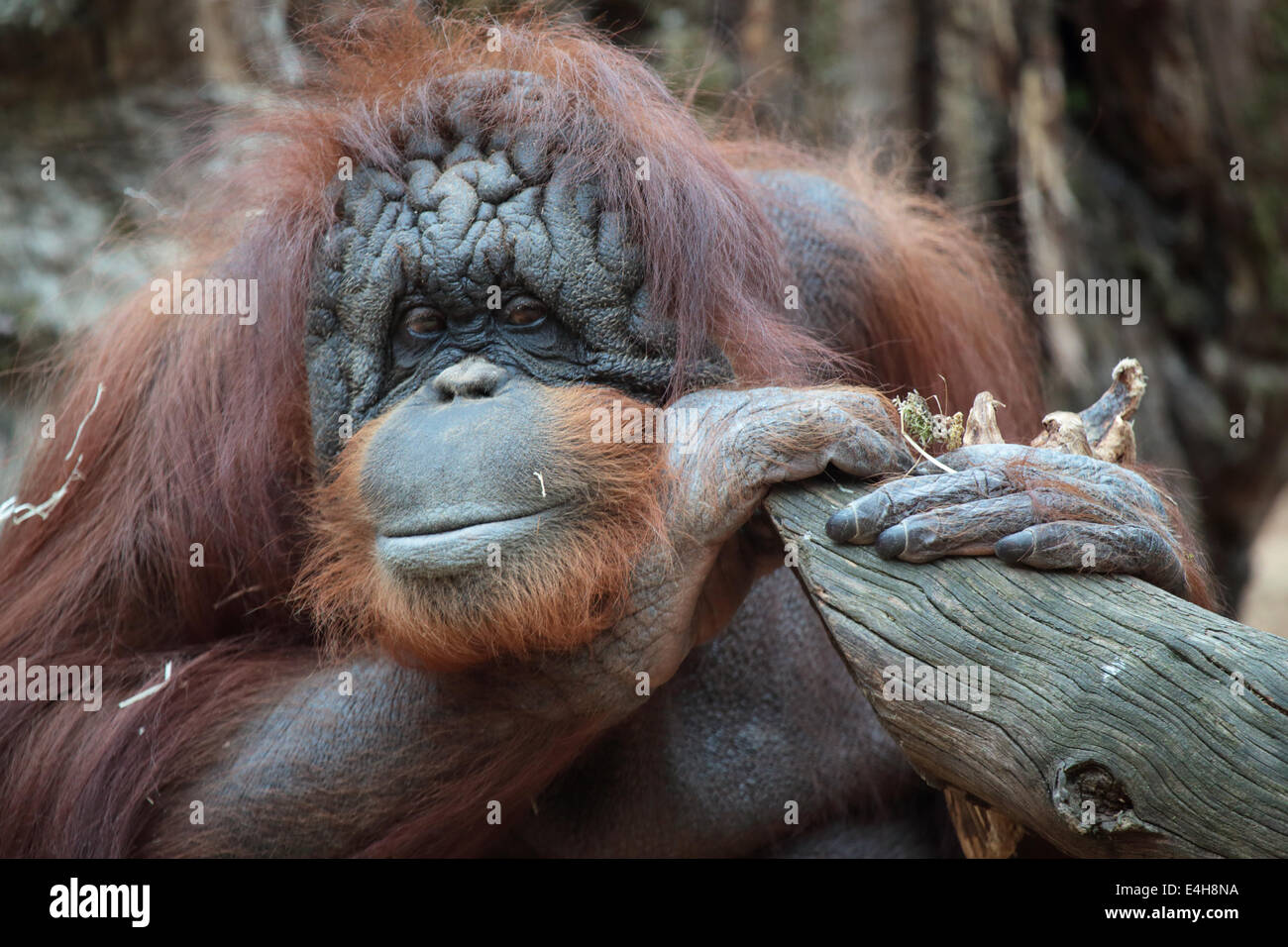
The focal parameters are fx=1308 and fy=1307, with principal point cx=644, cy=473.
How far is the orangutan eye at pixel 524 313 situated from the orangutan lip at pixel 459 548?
379mm

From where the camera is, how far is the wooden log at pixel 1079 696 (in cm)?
163

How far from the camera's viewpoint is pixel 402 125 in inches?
86.0

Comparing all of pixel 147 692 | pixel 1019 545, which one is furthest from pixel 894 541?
pixel 147 692

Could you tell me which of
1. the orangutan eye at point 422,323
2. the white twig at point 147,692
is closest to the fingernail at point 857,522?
the orangutan eye at point 422,323

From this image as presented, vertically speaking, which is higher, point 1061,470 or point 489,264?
point 489,264

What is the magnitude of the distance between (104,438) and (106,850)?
0.82 m

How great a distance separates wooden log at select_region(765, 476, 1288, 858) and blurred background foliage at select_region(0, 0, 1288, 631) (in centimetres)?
212

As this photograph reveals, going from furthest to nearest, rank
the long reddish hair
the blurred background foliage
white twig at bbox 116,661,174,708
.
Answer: the blurred background foliage
white twig at bbox 116,661,174,708
the long reddish hair

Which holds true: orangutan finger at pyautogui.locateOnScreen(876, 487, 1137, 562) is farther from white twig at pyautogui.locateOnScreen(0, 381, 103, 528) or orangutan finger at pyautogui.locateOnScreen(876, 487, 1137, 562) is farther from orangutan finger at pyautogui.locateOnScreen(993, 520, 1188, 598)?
white twig at pyautogui.locateOnScreen(0, 381, 103, 528)

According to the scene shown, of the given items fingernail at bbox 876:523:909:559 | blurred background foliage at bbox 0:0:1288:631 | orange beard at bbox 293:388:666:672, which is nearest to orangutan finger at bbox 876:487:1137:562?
fingernail at bbox 876:523:909:559

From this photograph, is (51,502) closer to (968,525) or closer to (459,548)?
(459,548)

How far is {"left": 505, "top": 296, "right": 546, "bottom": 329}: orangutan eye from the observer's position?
2.09 metres

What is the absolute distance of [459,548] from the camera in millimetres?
1822

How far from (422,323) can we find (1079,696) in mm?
1149
